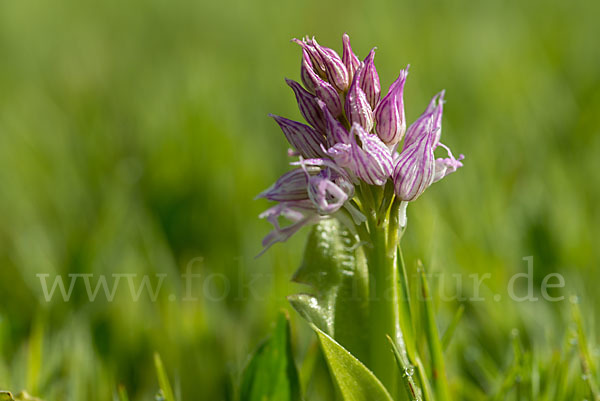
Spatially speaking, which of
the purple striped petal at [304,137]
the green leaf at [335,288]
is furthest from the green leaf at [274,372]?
the purple striped petal at [304,137]

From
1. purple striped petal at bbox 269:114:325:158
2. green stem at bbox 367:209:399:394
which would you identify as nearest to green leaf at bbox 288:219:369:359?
green stem at bbox 367:209:399:394

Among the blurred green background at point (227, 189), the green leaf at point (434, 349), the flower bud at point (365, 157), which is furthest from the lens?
the blurred green background at point (227, 189)

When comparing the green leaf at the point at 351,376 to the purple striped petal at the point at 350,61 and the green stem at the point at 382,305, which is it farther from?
the purple striped petal at the point at 350,61

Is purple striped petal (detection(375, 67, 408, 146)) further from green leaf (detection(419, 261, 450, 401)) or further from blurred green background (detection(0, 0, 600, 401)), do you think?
blurred green background (detection(0, 0, 600, 401))

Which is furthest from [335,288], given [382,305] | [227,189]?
[227,189]

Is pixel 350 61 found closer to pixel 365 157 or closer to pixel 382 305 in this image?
pixel 365 157

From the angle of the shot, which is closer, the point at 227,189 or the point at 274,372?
the point at 274,372

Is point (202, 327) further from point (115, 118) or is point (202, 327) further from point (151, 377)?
point (115, 118)
